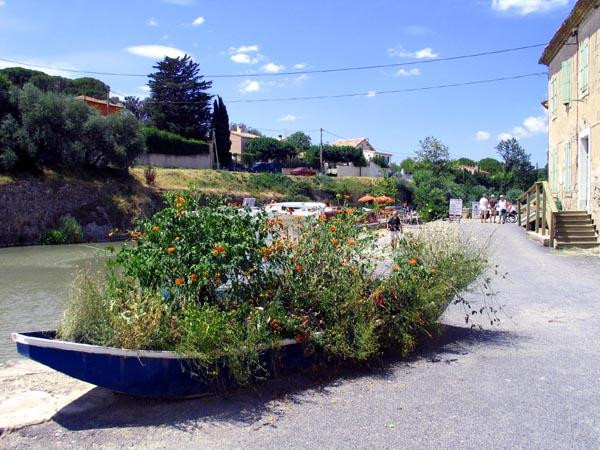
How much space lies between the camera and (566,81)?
794 inches

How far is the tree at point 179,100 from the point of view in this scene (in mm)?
63875

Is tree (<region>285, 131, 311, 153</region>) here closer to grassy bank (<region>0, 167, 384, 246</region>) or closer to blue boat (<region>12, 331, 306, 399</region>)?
grassy bank (<region>0, 167, 384, 246</region>)

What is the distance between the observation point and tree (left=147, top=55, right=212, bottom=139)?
63875mm

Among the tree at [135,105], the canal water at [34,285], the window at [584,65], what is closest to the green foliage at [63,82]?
the tree at [135,105]

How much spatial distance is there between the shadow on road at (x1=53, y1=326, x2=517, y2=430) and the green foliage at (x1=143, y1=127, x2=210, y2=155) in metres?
50.2

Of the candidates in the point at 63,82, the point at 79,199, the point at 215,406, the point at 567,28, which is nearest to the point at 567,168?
the point at 567,28

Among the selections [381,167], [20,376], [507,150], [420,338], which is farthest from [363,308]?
[381,167]

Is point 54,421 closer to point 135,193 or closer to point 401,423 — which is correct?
point 401,423

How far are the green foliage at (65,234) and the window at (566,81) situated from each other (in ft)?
85.5

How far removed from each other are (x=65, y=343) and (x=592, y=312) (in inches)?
275

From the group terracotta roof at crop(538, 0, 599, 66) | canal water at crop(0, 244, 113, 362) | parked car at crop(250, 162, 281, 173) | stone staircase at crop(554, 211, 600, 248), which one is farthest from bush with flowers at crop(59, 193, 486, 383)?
parked car at crop(250, 162, 281, 173)

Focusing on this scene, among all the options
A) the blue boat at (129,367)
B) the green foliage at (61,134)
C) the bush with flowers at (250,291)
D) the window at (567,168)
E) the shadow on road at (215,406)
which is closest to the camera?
the blue boat at (129,367)

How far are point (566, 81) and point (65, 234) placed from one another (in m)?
26.5

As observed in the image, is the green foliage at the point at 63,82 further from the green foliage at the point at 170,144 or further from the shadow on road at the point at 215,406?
the shadow on road at the point at 215,406
